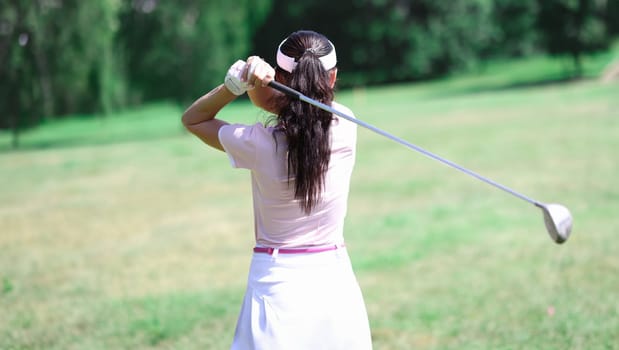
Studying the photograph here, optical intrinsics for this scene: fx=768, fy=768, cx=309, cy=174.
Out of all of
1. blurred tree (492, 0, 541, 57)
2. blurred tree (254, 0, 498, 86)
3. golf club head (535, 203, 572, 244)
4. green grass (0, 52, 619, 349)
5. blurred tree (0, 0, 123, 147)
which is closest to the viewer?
golf club head (535, 203, 572, 244)

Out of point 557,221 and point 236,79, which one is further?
point 557,221

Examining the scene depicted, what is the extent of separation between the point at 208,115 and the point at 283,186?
444 mm

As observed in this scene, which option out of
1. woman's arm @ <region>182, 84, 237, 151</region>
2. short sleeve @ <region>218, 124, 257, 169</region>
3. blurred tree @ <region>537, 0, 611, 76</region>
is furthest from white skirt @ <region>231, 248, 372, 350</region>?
blurred tree @ <region>537, 0, 611, 76</region>

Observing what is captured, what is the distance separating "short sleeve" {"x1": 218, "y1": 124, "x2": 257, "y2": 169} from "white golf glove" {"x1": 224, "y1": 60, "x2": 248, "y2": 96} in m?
0.14

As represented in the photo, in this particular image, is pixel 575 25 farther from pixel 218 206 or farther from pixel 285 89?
pixel 285 89

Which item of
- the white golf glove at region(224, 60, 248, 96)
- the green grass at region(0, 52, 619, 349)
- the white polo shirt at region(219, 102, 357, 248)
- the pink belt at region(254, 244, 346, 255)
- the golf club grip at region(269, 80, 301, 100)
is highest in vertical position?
the white golf glove at region(224, 60, 248, 96)

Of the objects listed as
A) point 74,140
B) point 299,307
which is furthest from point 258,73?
point 74,140

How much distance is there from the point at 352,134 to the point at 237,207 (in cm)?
1007

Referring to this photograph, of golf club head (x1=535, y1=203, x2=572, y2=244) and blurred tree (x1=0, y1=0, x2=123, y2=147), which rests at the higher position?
blurred tree (x1=0, y1=0, x2=123, y2=147)

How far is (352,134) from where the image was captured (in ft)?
10.2

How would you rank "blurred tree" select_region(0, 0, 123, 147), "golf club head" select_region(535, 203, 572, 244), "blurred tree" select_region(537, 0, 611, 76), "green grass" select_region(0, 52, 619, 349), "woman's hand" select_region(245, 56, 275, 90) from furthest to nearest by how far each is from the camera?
"blurred tree" select_region(537, 0, 611, 76) → "blurred tree" select_region(0, 0, 123, 147) → "green grass" select_region(0, 52, 619, 349) → "golf club head" select_region(535, 203, 572, 244) → "woman's hand" select_region(245, 56, 275, 90)

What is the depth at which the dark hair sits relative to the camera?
289 cm

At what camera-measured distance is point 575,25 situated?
40.7m

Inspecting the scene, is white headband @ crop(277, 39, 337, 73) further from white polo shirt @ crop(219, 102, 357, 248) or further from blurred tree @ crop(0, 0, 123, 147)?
blurred tree @ crop(0, 0, 123, 147)
